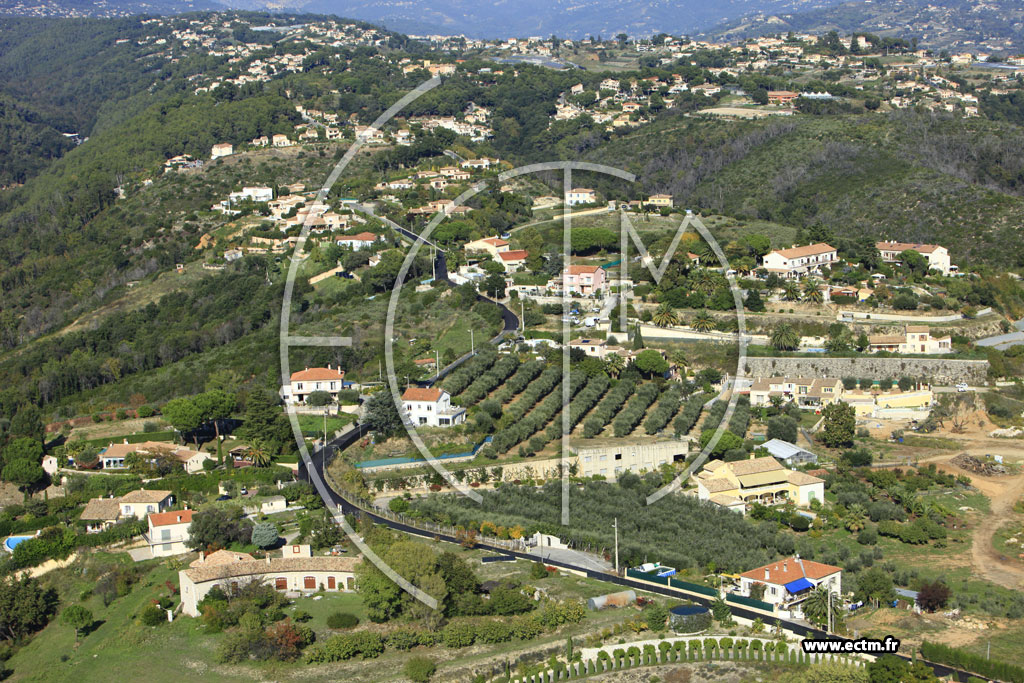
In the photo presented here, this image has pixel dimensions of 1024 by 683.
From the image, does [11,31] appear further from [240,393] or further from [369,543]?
[369,543]

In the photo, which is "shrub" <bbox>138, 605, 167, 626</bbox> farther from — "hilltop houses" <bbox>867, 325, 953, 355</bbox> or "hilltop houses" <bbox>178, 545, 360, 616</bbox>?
"hilltop houses" <bbox>867, 325, 953, 355</bbox>

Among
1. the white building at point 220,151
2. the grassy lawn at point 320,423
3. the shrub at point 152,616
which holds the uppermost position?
the white building at point 220,151

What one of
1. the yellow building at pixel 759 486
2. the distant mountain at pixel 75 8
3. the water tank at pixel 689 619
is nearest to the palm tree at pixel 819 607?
the water tank at pixel 689 619

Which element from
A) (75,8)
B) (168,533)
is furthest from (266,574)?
(75,8)

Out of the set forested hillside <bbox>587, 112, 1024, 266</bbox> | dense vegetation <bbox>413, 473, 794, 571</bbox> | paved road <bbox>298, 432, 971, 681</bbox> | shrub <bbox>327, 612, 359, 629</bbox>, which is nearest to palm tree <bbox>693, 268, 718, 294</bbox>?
forested hillside <bbox>587, 112, 1024, 266</bbox>

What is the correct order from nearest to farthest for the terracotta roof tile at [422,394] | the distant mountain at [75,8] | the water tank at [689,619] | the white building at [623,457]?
the water tank at [689,619], the white building at [623,457], the terracotta roof tile at [422,394], the distant mountain at [75,8]

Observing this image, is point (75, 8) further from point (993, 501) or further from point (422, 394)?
point (993, 501)

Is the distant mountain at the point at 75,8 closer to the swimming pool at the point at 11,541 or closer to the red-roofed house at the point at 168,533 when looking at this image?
the swimming pool at the point at 11,541
